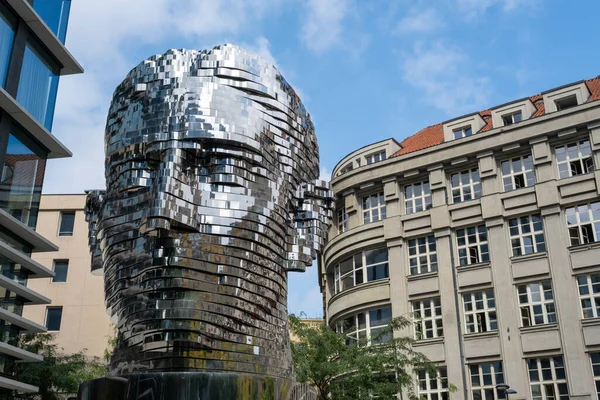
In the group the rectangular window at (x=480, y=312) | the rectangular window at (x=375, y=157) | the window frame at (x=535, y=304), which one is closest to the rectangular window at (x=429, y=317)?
the rectangular window at (x=480, y=312)

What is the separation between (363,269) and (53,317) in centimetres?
1629

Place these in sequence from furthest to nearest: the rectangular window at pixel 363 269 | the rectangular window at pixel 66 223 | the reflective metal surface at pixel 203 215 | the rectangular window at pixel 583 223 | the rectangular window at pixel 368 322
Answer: the rectangular window at pixel 66 223 → the rectangular window at pixel 363 269 → the rectangular window at pixel 368 322 → the rectangular window at pixel 583 223 → the reflective metal surface at pixel 203 215

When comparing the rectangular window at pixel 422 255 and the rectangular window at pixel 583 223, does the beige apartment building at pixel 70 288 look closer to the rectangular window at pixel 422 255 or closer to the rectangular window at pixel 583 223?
the rectangular window at pixel 422 255

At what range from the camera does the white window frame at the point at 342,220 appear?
34000 mm

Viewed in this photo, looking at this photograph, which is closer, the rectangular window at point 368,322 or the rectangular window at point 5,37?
the rectangular window at point 5,37

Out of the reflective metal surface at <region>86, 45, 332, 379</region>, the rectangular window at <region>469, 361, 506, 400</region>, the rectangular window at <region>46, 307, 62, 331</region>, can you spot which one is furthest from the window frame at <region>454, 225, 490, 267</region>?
the reflective metal surface at <region>86, 45, 332, 379</region>

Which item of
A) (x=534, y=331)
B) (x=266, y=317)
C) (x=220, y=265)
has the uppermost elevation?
(x=534, y=331)

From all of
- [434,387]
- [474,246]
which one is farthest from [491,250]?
[434,387]

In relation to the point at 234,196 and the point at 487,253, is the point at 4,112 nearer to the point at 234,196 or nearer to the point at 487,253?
the point at 234,196

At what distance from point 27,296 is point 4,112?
4.29m

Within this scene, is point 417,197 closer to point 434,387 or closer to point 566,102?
point 566,102

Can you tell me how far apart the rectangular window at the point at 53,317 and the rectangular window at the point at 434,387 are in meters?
18.6

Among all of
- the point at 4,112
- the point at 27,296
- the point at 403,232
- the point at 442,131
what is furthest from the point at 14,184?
the point at 442,131

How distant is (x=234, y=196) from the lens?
7168mm
